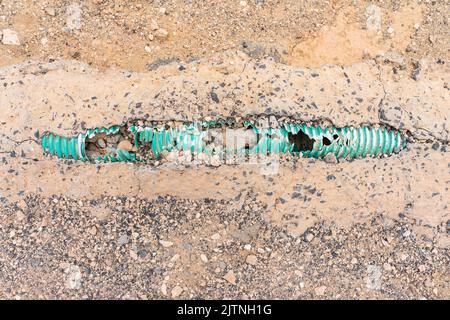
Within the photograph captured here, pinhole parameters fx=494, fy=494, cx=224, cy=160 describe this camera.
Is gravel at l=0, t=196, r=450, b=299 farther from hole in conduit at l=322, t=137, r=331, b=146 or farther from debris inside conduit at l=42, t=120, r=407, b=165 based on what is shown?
hole in conduit at l=322, t=137, r=331, b=146

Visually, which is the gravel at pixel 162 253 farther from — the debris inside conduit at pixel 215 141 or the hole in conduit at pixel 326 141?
the hole in conduit at pixel 326 141

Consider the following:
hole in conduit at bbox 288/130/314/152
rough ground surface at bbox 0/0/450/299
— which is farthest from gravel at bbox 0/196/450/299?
hole in conduit at bbox 288/130/314/152

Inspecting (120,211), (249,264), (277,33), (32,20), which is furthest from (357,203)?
(32,20)

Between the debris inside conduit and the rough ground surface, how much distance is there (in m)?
0.05

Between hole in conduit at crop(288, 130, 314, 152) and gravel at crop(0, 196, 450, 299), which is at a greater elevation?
hole in conduit at crop(288, 130, 314, 152)

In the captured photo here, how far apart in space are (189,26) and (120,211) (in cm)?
107

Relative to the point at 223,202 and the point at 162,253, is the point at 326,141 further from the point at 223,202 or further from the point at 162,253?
the point at 162,253

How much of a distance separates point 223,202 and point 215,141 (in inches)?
12.3

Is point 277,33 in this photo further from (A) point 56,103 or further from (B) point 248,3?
(A) point 56,103

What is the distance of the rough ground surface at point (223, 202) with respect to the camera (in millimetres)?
2484

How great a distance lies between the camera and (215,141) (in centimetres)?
246

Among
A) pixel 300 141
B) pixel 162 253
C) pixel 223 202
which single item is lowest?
pixel 162 253

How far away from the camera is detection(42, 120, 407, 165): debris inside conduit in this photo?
245 centimetres

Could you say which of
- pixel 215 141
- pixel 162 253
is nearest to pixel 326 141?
pixel 215 141
